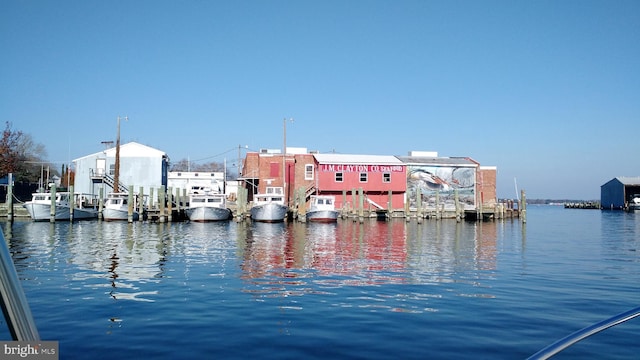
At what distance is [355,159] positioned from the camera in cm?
6406

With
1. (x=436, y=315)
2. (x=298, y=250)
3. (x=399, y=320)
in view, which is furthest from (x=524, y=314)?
(x=298, y=250)

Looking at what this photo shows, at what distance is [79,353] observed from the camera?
8734mm

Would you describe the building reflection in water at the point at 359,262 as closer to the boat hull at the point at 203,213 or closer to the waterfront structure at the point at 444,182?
the boat hull at the point at 203,213

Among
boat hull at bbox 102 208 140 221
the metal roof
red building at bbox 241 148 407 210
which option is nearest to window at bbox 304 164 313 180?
red building at bbox 241 148 407 210

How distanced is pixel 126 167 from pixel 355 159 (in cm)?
2751

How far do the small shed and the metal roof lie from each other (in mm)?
66216

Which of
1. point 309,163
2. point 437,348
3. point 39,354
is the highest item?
point 309,163

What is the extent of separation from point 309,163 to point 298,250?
38.9 m

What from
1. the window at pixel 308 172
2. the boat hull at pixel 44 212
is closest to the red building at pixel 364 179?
the window at pixel 308 172

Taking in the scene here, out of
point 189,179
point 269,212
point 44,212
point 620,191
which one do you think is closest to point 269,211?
point 269,212

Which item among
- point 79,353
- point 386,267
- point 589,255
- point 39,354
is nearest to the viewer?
point 39,354

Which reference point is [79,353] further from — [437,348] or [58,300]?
[437,348]

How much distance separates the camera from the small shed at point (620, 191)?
107 m

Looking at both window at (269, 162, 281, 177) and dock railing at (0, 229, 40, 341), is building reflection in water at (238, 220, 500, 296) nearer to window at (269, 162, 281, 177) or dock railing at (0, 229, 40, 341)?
dock railing at (0, 229, 40, 341)
